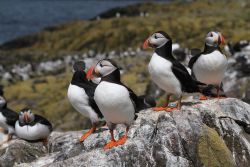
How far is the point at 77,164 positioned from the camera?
7.97 m

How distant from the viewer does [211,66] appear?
10.5m

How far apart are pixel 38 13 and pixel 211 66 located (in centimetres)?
9739

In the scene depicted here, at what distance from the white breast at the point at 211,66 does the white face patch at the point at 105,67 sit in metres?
2.89

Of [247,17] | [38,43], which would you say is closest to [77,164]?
[247,17]

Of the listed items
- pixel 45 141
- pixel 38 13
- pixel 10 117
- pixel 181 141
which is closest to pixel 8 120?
pixel 10 117

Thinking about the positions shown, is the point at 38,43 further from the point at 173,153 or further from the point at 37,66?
the point at 173,153

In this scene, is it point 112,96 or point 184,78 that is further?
point 184,78

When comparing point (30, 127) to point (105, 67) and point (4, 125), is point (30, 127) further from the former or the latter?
point (105, 67)

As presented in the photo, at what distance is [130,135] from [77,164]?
191 cm

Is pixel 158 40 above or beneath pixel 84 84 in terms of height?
above

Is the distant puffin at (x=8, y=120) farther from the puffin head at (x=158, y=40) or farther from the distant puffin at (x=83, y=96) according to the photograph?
the puffin head at (x=158, y=40)

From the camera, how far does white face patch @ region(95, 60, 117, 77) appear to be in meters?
8.25

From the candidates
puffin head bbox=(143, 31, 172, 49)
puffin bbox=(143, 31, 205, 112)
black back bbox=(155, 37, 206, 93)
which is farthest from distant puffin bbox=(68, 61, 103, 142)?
black back bbox=(155, 37, 206, 93)

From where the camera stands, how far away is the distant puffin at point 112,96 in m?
8.08
